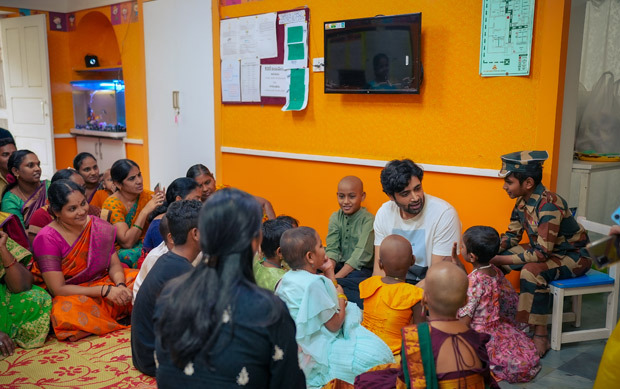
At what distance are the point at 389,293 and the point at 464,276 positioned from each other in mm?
880

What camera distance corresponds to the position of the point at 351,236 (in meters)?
4.02

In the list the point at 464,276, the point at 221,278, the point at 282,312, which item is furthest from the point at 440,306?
the point at 221,278

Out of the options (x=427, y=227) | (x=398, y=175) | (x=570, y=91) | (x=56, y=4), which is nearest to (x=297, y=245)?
(x=398, y=175)

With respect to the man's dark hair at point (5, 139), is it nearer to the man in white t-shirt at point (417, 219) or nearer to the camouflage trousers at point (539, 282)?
the man in white t-shirt at point (417, 219)

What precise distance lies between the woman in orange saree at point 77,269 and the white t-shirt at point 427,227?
5.80 feet

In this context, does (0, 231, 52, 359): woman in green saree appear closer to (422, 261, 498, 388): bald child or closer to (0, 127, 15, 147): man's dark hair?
(0, 127, 15, 147): man's dark hair

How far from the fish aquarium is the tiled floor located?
5.73 m

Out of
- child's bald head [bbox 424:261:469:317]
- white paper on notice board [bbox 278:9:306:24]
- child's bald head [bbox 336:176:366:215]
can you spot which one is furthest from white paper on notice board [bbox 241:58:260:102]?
child's bald head [bbox 424:261:469:317]

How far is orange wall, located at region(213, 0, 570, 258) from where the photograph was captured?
3480 mm

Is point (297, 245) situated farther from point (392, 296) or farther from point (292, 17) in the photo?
point (292, 17)

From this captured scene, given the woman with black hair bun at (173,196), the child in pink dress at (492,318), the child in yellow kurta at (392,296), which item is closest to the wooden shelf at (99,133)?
the woman with black hair bun at (173,196)

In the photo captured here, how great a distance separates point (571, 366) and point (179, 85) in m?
4.67

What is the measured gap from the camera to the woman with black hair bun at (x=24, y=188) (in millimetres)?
4195

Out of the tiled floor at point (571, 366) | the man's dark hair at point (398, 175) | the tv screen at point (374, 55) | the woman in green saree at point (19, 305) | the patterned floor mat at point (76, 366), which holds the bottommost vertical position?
the patterned floor mat at point (76, 366)
